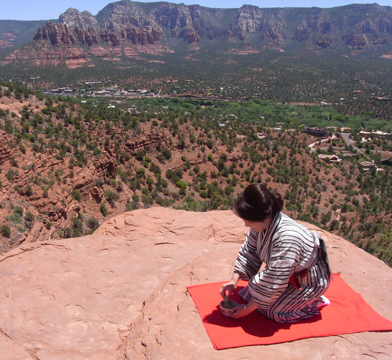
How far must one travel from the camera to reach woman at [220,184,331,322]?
3676mm

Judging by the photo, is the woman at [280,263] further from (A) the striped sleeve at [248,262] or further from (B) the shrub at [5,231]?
(B) the shrub at [5,231]

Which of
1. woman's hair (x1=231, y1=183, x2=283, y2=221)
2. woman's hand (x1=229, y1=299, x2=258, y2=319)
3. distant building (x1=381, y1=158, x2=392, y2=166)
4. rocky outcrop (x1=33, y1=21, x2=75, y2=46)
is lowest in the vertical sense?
distant building (x1=381, y1=158, x2=392, y2=166)

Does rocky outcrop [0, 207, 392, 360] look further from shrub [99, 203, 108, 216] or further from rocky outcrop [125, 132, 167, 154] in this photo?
rocky outcrop [125, 132, 167, 154]

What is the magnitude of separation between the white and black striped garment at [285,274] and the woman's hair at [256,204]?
21 centimetres

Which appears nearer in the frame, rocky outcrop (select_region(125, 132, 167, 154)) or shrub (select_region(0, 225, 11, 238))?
shrub (select_region(0, 225, 11, 238))

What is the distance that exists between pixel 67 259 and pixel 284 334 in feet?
11.4

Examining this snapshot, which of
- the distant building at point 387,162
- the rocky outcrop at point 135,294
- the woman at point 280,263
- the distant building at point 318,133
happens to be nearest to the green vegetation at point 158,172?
the distant building at point 387,162

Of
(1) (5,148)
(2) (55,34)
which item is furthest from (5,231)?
(2) (55,34)

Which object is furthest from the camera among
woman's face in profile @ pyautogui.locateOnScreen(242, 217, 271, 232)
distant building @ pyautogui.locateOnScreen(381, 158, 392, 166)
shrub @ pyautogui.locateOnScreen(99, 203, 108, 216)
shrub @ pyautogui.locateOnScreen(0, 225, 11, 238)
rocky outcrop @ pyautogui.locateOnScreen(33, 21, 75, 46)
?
rocky outcrop @ pyautogui.locateOnScreen(33, 21, 75, 46)

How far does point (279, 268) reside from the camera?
3.69 meters

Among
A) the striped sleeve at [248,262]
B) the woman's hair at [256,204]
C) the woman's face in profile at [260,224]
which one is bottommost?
the striped sleeve at [248,262]

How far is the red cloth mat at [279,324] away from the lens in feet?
12.1

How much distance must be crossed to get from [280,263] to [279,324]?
31.8 inches

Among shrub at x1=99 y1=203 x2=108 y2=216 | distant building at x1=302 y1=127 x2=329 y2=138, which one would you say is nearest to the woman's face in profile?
shrub at x1=99 y1=203 x2=108 y2=216
